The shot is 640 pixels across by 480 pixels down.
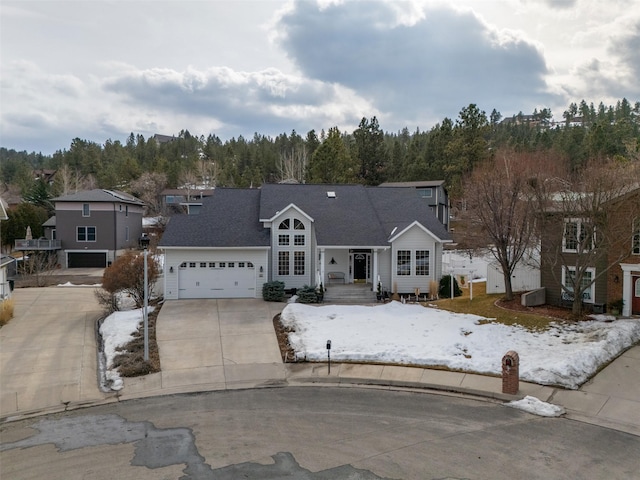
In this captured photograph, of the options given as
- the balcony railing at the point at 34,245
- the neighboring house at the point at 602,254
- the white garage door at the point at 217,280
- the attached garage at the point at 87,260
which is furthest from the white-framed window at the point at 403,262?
the balcony railing at the point at 34,245

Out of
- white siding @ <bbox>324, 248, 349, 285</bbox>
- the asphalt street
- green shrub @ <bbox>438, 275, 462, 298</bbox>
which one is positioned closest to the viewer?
the asphalt street

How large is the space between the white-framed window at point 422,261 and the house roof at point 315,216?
1207 millimetres

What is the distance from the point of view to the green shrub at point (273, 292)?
23688 mm

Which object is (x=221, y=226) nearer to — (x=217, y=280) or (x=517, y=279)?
(x=217, y=280)

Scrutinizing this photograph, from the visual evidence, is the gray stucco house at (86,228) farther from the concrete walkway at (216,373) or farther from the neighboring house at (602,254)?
the neighboring house at (602,254)

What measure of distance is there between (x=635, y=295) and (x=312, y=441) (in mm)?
16485

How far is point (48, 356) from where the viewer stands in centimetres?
1634

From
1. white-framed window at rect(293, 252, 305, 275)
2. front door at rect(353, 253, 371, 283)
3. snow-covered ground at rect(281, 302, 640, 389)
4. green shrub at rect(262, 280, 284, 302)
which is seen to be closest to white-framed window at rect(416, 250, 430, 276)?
front door at rect(353, 253, 371, 283)

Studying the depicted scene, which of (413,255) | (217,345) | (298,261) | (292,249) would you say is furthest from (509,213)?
(217,345)

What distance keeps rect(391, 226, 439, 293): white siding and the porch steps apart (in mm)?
1675

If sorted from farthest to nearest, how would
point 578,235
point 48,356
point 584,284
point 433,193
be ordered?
point 433,193
point 584,284
point 578,235
point 48,356

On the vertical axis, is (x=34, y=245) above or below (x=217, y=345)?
above

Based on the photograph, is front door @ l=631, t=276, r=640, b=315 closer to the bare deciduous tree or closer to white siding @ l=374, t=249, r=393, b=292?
the bare deciduous tree

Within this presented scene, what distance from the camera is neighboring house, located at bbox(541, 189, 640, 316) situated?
1845 cm
